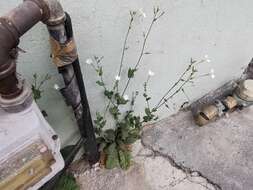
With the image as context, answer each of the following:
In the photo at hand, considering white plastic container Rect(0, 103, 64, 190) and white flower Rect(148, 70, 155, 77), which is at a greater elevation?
white plastic container Rect(0, 103, 64, 190)

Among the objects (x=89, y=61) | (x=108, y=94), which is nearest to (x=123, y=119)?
(x=108, y=94)

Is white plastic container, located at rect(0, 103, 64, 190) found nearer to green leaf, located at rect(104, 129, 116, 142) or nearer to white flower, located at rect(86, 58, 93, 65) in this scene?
white flower, located at rect(86, 58, 93, 65)

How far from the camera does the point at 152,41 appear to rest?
1.30 metres

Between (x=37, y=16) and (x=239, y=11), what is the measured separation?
1243mm

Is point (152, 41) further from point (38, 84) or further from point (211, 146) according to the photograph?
point (211, 146)

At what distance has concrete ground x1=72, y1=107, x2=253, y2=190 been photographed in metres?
1.58

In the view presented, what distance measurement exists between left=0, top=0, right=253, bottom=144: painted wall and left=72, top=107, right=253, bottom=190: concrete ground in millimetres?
199

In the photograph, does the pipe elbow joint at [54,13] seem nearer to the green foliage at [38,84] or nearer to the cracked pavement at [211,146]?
the green foliage at [38,84]

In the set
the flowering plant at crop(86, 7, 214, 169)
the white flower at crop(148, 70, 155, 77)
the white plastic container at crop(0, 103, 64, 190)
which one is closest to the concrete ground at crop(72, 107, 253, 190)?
the flowering plant at crop(86, 7, 214, 169)

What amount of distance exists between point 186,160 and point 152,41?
2.69 ft

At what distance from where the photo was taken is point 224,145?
178 centimetres

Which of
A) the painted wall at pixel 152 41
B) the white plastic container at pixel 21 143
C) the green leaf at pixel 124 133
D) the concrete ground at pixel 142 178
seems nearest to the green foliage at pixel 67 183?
the concrete ground at pixel 142 178

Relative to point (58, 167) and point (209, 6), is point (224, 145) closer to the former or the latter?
point (209, 6)

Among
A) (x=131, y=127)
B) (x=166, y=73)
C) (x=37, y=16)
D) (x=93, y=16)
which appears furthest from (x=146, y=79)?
(x=37, y=16)
